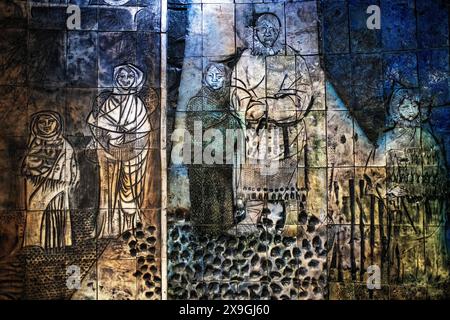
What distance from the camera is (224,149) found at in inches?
270

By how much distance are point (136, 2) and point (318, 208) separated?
377 cm

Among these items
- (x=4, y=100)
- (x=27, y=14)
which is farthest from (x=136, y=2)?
(x=4, y=100)

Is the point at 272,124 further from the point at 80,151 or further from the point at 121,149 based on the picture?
the point at 80,151

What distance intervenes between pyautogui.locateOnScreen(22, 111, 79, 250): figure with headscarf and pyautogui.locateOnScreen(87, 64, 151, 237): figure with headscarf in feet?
1.36

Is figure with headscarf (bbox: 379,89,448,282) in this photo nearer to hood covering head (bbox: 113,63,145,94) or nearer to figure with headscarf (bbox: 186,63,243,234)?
figure with headscarf (bbox: 186,63,243,234)

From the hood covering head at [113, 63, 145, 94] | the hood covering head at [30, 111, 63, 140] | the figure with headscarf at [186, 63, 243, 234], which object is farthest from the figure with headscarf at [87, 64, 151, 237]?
the figure with headscarf at [186, 63, 243, 234]

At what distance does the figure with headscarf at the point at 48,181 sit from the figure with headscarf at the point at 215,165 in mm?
1647

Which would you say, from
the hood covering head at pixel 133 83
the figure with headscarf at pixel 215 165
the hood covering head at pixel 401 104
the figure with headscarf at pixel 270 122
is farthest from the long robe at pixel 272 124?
the hood covering head at pixel 133 83

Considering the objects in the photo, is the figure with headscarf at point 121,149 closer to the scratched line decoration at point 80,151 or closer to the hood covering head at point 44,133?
the scratched line decoration at point 80,151

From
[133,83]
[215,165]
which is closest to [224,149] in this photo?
[215,165]

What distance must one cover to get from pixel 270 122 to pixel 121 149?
6.77ft

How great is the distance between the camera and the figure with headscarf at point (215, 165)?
677 cm
